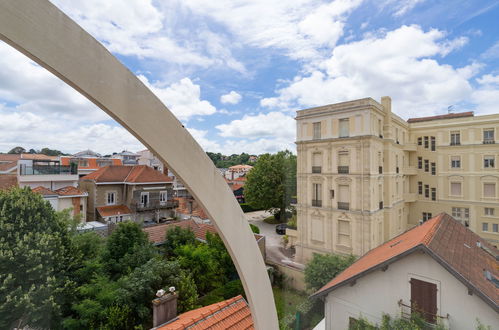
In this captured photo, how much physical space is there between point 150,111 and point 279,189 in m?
12.9

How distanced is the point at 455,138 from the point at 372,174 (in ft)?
13.7

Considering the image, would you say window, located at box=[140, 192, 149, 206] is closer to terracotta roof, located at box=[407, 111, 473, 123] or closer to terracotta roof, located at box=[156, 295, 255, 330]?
terracotta roof, located at box=[156, 295, 255, 330]

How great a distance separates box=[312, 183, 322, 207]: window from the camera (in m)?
7.80

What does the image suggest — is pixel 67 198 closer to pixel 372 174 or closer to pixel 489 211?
pixel 372 174

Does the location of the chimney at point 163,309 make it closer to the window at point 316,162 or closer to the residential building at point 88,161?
the window at point 316,162

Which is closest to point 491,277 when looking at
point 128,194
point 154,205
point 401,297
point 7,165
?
point 401,297

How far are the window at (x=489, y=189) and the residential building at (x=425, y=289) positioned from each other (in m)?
4.76

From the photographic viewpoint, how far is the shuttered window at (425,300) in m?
3.22

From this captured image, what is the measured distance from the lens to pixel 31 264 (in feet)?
13.2

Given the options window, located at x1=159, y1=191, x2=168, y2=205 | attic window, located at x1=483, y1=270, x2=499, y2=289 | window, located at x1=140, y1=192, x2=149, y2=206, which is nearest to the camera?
attic window, located at x1=483, y1=270, x2=499, y2=289

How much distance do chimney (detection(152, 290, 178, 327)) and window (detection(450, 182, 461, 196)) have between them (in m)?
9.85

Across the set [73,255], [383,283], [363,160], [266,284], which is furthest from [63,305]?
[363,160]

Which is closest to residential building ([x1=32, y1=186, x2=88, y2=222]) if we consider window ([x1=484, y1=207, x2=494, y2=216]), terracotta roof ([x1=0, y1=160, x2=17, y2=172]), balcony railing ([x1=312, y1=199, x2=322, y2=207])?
terracotta roof ([x1=0, y1=160, x2=17, y2=172])

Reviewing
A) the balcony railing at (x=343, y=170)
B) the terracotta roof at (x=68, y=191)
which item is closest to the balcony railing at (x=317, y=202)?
the balcony railing at (x=343, y=170)
